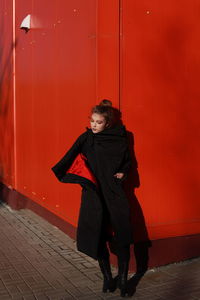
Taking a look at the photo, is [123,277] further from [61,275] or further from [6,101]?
[6,101]

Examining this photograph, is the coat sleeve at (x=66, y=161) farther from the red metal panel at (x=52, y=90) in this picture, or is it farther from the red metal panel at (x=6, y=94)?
the red metal panel at (x=6, y=94)

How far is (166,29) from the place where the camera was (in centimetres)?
483

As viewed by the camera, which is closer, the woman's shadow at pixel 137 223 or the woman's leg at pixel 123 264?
the woman's leg at pixel 123 264

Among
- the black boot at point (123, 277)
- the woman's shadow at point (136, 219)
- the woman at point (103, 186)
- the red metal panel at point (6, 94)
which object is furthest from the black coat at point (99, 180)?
the red metal panel at point (6, 94)

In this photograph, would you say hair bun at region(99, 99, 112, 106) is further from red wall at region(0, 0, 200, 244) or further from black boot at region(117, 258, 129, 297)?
black boot at region(117, 258, 129, 297)

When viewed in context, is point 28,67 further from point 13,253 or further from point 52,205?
point 13,253

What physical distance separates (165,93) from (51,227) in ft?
9.24

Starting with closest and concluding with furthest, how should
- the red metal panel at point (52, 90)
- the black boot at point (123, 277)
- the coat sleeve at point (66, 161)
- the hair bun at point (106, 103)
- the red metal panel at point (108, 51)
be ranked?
the black boot at point (123, 277) → the coat sleeve at point (66, 161) → the hair bun at point (106, 103) → the red metal panel at point (108, 51) → the red metal panel at point (52, 90)

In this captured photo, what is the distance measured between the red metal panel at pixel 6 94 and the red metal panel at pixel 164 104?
405 cm

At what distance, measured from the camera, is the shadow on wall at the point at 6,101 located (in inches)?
333

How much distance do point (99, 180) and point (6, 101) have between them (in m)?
5.08

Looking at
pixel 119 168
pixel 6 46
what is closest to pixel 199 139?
pixel 119 168

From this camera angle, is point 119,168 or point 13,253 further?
point 13,253

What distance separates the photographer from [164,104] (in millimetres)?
4859
